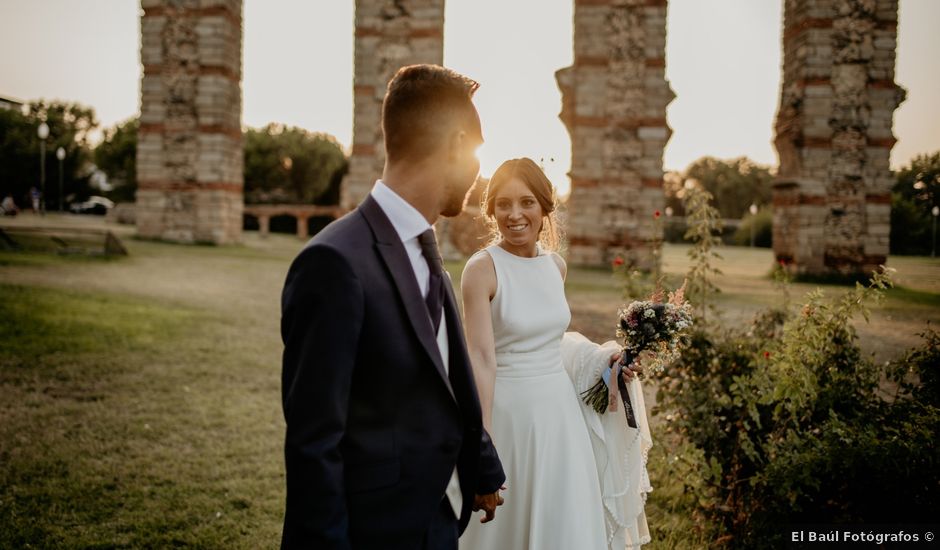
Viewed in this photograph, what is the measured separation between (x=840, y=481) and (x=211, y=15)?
18.0 meters

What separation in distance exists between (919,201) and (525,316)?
16.0 ft

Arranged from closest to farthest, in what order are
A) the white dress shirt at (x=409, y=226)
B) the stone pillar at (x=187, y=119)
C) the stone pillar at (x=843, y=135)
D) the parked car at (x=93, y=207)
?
the white dress shirt at (x=409, y=226), the stone pillar at (x=843, y=135), the stone pillar at (x=187, y=119), the parked car at (x=93, y=207)

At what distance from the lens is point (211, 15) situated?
1617cm

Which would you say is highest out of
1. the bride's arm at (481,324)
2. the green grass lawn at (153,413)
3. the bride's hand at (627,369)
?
the bride's arm at (481,324)

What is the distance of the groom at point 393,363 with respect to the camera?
133 cm

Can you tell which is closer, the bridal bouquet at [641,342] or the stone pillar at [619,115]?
the bridal bouquet at [641,342]

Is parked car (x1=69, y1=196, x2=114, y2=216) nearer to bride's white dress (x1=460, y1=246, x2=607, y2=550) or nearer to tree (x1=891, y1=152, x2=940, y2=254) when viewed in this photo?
tree (x1=891, y1=152, x2=940, y2=254)

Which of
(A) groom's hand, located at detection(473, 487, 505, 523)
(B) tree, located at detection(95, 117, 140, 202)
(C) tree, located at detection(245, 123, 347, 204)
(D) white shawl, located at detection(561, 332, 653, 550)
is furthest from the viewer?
(B) tree, located at detection(95, 117, 140, 202)

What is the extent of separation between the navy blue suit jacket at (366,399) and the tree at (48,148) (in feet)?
168

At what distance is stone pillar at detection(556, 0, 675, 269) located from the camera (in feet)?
48.5

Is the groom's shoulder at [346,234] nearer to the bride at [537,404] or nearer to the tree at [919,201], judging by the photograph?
the bride at [537,404]

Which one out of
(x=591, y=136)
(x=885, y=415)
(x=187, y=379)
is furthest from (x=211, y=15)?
(x=885, y=415)

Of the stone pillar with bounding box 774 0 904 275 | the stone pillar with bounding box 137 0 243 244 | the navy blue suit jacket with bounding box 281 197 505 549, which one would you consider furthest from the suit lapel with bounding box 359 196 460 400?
the stone pillar with bounding box 137 0 243 244

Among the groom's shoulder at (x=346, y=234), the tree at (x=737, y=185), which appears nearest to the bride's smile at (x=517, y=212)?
the groom's shoulder at (x=346, y=234)
